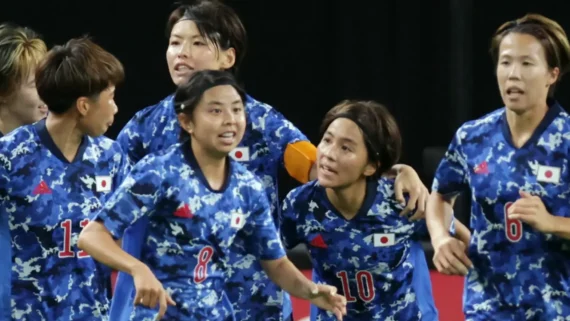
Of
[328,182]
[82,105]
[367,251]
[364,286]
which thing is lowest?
[364,286]

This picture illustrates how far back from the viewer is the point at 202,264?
377 centimetres

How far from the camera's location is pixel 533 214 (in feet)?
12.3

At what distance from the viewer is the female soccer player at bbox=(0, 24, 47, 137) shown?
440cm

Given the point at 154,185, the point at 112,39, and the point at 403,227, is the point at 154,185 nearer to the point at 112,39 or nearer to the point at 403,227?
the point at 403,227

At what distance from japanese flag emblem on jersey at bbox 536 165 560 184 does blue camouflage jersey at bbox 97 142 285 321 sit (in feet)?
Answer: 2.63

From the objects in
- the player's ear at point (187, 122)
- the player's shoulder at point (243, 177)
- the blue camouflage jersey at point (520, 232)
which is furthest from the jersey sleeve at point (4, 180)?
the blue camouflage jersey at point (520, 232)

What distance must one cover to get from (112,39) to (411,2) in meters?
1.45

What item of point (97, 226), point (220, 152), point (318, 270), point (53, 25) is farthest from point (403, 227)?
point (53, 25)

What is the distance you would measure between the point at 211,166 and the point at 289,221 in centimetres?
54

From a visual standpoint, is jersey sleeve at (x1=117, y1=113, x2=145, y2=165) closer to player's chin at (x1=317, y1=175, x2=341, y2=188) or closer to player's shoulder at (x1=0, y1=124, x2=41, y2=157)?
player's shoulder at (x1=0, y1=124, x2=41, y2=157)

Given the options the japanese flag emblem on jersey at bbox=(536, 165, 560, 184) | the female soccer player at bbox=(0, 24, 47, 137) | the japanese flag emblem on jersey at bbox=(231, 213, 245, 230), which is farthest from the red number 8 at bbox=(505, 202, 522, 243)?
the female soccer player at bbox=(0, 24, 47, 137)

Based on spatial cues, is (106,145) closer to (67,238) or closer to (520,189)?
(67,238)

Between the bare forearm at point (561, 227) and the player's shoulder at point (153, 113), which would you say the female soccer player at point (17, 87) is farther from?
the bare forearm at point (561, 227)

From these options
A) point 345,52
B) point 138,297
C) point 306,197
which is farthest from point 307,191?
point 345,52
